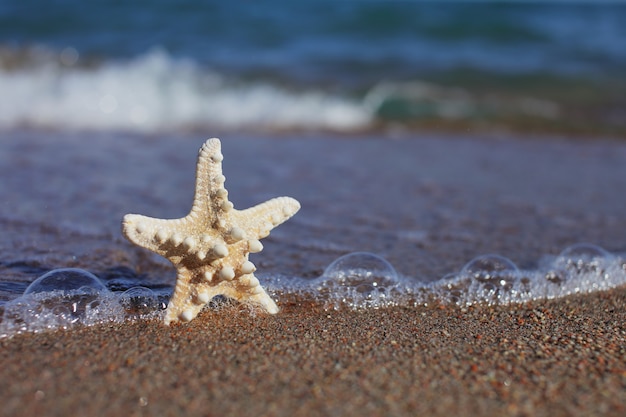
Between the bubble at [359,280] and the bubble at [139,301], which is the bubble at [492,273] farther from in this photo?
the bubble at [139,301]

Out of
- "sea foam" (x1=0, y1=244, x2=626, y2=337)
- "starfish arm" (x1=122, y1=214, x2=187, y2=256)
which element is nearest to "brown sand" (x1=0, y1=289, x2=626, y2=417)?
"sea foam" (x1=0, y1=244, x2=626, y2=337)

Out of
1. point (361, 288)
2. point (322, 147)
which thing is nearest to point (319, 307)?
point (361, 288)

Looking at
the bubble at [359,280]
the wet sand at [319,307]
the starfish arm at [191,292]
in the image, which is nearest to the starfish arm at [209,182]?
the starfish arm at [191,292]

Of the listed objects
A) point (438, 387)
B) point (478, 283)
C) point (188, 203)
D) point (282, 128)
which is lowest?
point (438, 387)

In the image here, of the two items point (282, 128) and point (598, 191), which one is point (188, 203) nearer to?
point (598, 191)

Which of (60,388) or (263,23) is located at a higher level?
(263,23)

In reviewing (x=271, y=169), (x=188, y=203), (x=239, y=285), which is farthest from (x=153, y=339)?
(x=271, y=169)
